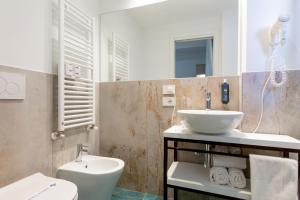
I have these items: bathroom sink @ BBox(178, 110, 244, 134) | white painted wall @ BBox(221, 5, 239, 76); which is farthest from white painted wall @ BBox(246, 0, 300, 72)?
bathroom sink @ BBox(178, 110, 244, 134)

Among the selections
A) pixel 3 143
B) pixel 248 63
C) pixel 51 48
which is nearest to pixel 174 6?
pixel 248 63

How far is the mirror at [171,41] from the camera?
1.66 metres

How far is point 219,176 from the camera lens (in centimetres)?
127

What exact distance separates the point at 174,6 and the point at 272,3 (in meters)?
0.87

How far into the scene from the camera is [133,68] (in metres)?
2.06

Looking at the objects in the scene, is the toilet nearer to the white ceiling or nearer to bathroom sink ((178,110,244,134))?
bathroom sink ((178,110,244,134))

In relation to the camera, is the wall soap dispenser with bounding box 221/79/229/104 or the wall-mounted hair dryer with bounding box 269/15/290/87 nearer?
the wall-mounted hair dryer with bounding box 269/15/290/87

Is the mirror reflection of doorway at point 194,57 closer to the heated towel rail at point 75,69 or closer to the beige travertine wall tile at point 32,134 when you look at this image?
the heated towel rail at point 75,69

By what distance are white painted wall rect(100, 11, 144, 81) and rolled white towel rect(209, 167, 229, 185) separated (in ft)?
4.23

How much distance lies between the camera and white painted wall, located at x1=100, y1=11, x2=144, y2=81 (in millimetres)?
2055

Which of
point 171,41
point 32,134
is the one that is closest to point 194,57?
point 171,41

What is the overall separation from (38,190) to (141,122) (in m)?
1.05

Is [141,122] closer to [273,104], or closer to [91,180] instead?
[91,180]

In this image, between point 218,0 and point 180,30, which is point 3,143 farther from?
point 218,0
